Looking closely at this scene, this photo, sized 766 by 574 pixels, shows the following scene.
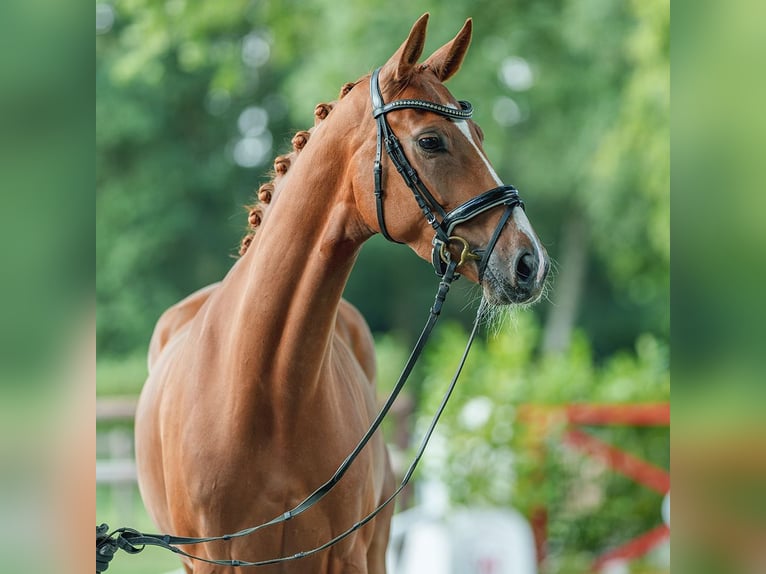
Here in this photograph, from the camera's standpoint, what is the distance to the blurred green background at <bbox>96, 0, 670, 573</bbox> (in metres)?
7.39

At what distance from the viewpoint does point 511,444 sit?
702 cm

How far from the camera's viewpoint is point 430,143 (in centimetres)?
211

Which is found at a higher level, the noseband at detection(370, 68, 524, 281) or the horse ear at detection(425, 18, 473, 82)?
the horse ear at detection(425, 18, 473, 82)

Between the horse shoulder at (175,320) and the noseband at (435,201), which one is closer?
the noseband at (435,201)

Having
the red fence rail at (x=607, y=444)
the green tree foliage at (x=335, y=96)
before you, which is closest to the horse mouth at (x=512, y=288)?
the red fence rail at (x=607, y=444)

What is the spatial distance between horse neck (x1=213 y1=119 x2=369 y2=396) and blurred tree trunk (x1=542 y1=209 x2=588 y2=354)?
13636 millimetres

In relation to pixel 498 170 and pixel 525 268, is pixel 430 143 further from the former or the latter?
pixel 498 170

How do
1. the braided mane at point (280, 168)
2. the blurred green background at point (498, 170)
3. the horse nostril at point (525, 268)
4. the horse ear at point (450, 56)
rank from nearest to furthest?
the horse nostril at point (525, 268) < the horse ear at point (450, 56) < the braided mane at point (280, 168) < the blurred green background at point (498, 170)

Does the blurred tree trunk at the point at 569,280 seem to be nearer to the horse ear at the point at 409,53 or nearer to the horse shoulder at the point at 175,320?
the horse shoulder at the point at 175,320

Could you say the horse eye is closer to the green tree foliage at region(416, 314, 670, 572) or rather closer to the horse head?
the horse head

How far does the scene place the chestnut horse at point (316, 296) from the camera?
210 centimetres

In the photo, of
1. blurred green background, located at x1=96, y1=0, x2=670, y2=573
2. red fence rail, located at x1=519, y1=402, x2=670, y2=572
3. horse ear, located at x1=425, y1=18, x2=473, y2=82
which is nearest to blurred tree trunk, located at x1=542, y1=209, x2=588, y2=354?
blurred green background, located at x1=96, y1=0, x2=670, y2=573

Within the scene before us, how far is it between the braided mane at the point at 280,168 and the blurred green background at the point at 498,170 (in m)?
0.62
